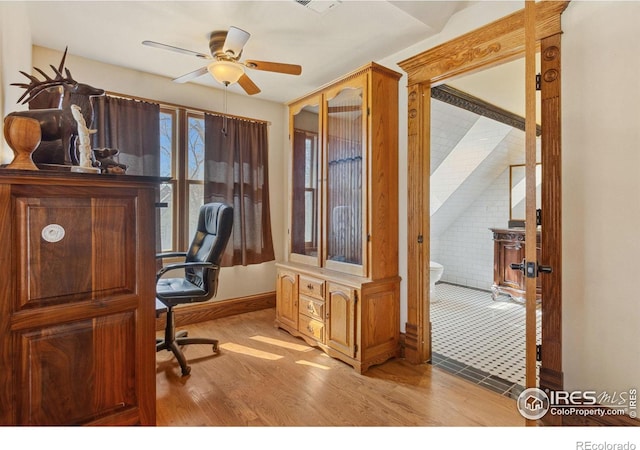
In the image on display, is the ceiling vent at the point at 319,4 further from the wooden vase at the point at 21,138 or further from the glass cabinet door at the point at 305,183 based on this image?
the wooden vase at the point at 21,138

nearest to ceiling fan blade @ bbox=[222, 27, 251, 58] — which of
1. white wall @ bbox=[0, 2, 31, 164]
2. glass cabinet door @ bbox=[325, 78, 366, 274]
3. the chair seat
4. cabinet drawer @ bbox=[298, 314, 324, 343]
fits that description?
glass cabinet door @ bbox=[325, 78, 366, 274]

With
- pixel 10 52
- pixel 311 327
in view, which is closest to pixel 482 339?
pixel 311 327

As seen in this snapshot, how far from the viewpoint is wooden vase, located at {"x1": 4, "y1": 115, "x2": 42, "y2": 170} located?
39.8 inches

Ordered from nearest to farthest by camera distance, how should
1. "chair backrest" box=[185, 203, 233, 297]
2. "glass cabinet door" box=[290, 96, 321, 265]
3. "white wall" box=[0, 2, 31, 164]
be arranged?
1. "white wall" box=[0, 2, 31, 164]
2. "chair backrest" box=[185, 203, 233, 297]
3. "glass cabinet door" box=[290, 96, 321, 265]

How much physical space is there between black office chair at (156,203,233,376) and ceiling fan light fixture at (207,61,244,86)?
0.97 metres

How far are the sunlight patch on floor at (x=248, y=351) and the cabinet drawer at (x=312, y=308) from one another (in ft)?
1.44

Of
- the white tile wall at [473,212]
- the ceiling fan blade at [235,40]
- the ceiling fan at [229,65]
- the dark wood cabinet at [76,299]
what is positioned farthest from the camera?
the white tile wall at [473,212]

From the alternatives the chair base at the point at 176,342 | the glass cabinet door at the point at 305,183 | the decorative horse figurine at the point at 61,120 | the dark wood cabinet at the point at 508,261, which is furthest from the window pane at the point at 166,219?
the dark wood cabinet at the point at 508,261

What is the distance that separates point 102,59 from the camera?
111 inches

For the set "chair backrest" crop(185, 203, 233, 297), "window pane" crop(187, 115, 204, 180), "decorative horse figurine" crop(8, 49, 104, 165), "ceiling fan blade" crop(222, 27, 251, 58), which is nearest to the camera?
"decorative horse figurine" crop(8, 49, 104, 165)

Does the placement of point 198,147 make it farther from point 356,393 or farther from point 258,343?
point 356,393

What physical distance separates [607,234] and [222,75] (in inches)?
102

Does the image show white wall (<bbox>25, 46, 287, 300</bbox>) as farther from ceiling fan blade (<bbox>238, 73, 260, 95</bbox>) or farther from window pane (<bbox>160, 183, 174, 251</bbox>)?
ceiling fan blade (<bbox>238, 73, 260, 95</bbox>)

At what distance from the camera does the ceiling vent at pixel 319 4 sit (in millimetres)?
2016
